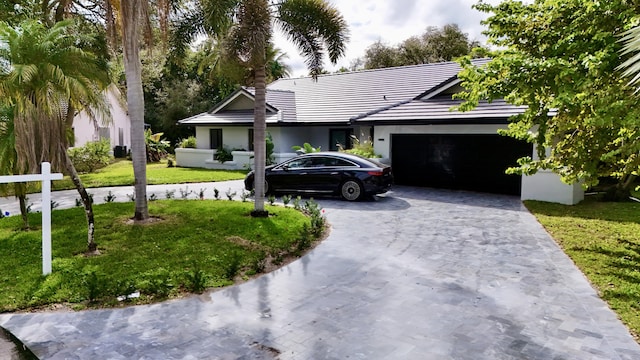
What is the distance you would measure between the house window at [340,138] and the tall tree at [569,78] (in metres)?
15.3

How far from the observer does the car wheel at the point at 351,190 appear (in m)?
13.6

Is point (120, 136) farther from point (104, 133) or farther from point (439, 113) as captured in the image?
point (439, 113)

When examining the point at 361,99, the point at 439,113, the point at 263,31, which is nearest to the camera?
the point at 263,31

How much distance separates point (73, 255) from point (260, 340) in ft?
14.6

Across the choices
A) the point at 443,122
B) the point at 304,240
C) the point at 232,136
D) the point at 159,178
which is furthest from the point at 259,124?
the point at 232,136

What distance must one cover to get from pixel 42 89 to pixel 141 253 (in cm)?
307

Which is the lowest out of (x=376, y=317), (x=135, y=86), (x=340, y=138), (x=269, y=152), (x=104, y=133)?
(x=376, y=317)

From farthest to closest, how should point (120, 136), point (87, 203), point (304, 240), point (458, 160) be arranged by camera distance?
1. point (120, 136)
2. point (458, 160)
3. point (304, 240)
4. point (87, 203)

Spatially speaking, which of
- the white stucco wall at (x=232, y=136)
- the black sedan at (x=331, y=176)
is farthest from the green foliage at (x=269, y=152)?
the black sedan at (x=331, y=176)

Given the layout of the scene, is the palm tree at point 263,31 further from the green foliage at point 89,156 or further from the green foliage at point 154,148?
the green foliage at point 154,148

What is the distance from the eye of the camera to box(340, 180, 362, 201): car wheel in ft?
44.6

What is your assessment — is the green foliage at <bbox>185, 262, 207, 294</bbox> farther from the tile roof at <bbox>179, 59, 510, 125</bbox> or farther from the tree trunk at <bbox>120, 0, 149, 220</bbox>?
the tile roof at <bbox>179, 59, 510, 125</bbox>

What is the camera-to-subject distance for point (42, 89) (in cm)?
716

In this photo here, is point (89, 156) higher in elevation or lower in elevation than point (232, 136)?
lower
